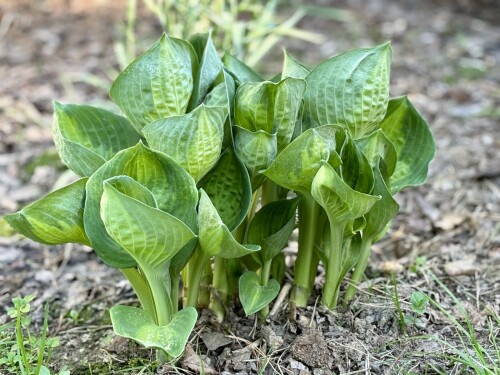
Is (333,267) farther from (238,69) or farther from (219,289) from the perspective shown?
(238,69)

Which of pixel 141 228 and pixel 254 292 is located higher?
pixel 141 228

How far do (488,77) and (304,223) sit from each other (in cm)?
226

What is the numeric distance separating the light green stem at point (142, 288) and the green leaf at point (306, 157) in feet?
1.06

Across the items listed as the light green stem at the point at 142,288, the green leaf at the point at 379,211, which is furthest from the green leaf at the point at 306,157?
the light green stem at the point at 142,288

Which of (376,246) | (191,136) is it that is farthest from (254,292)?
(376,246)

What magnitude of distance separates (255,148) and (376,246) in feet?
2.93

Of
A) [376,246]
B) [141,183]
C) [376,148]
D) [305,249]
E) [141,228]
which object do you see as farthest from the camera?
[376,246]

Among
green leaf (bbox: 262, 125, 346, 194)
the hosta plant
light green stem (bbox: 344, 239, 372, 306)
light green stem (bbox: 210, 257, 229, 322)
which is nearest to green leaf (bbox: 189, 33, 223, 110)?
the hosta plant

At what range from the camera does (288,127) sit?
1.23 meters

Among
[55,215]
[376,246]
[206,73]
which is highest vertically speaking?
[206,73]

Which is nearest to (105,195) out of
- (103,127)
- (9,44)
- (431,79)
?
(103,127)

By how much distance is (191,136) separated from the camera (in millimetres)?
1147

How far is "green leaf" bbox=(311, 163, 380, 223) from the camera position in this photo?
43.9 inches

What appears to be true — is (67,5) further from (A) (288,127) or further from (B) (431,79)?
(A) (288,127)
